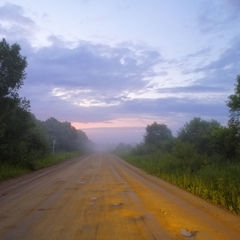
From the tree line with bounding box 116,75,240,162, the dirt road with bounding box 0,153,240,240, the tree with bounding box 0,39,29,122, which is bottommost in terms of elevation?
the dirt road with bounding box 0,153,240,240

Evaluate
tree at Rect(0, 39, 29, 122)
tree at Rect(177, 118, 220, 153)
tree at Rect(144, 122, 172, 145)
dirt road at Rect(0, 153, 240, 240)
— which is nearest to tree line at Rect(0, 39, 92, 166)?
tree at Rect(0, 39, 29, 122)

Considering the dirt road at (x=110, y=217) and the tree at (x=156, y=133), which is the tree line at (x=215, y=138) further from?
the tree at (x=156, y=133)

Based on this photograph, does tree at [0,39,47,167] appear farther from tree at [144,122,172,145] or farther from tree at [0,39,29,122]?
tree at [144,122,172,145]

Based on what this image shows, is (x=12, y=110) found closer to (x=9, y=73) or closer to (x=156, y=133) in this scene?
(x=9, y=73)

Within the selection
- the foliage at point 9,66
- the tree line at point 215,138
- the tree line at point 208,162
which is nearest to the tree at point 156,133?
the tree line at point 208,162

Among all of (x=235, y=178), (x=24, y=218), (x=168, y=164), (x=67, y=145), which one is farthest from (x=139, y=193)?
(x=67, y=145)

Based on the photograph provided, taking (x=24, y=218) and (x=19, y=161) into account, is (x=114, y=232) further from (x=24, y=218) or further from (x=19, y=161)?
(x=19, y=161)

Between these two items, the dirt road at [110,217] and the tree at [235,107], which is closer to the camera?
the dirt road at [110,217]

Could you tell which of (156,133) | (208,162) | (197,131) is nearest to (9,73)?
(208,162)

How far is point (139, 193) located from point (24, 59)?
670 inches

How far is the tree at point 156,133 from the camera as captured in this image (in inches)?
2798

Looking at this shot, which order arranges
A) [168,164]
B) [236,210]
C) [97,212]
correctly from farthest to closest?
[168,164] → [236,210] → [97,212]

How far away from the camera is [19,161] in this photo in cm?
2878

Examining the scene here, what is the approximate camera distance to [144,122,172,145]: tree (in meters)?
71.1
